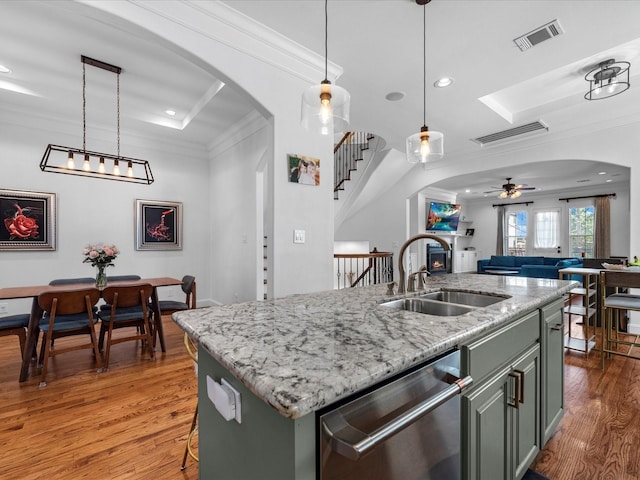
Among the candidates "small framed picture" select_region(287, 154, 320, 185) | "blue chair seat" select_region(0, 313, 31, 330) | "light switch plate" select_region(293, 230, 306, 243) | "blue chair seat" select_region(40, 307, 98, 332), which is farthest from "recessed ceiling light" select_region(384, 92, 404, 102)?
"blue chair seat" select_region(0, 313, 31, 330)

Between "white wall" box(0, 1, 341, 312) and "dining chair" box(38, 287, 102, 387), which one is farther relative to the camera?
"dining chair" box(38, 287, 102, 387)

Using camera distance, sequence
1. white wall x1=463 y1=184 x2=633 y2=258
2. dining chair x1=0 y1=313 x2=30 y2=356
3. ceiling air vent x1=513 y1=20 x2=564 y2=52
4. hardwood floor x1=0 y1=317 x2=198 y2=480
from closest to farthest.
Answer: hardwood floor x1=0 y1=317 x2=198 y2=480
ceiling air vent x1=513 y1=20 x2=564 y2=52
dining chair x1=0 y1=313 x2=30 y2=356
white wall x1=463 y1=184 x2=633 y2=258

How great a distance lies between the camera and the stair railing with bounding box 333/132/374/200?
646 cm

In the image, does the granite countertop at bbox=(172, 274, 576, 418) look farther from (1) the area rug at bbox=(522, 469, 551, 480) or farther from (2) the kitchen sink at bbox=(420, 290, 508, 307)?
(1) the area rug at bbox=(522, 469, 551, 480)

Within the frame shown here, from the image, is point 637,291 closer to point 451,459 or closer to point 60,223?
point 451,459

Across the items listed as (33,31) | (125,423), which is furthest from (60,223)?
(125,423)

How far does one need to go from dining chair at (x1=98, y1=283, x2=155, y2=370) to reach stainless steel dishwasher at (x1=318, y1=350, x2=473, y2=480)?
9.74ft

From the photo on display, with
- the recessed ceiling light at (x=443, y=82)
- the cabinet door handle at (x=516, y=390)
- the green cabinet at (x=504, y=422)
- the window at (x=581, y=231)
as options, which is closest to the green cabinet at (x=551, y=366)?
the green cabinet at (x=504, y=422)

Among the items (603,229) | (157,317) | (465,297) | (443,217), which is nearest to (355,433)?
(465,297)

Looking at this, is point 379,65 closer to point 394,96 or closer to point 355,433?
point 394,96

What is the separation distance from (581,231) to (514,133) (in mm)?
6807

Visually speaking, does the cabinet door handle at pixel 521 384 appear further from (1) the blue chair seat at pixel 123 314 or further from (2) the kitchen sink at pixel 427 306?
(1) the blue chair seat at pixel 123 314

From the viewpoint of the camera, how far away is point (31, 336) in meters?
2.72

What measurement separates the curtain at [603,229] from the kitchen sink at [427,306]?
9863mm
